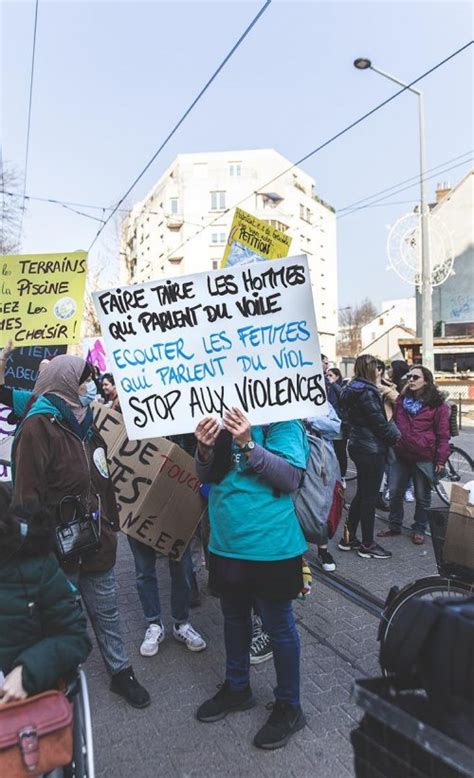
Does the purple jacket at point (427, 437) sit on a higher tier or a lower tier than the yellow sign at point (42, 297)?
lower

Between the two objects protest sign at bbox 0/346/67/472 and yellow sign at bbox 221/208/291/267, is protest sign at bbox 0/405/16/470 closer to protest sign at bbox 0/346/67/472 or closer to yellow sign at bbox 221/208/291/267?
protest sign at bbox 0/346/67/472

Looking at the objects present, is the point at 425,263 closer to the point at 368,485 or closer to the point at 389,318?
the point at 368,485

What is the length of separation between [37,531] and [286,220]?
1946 inches

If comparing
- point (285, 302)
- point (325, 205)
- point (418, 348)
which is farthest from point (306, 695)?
point (325, 205)

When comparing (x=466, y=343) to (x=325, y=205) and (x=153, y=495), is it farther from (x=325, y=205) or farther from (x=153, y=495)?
(x=325, y=205)

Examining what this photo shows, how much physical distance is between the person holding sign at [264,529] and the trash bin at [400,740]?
1.11 meters

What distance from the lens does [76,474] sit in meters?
2.77

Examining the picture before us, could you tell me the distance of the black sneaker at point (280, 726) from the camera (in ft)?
8.66

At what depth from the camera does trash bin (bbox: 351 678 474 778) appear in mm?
1356

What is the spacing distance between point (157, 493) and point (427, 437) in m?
3.25

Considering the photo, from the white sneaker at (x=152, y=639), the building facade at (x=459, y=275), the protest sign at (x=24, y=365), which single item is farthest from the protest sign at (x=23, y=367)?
the building facade at (x=459, y=275)

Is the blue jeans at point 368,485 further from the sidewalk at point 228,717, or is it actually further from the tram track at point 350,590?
the sidewalk at point 228,717

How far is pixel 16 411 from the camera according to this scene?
3744 mm

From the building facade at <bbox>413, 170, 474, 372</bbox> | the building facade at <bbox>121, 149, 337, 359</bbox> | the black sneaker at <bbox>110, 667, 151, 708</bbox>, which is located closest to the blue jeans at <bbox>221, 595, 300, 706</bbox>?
the black sneaker at <bbox>110, 667, 151, 708</bbox>
